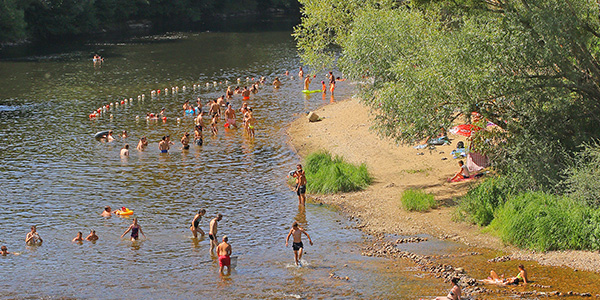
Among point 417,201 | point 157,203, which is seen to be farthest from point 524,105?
point 157,203

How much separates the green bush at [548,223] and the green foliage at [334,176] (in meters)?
7.90

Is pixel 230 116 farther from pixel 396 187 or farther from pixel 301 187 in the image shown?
pixel 396 187

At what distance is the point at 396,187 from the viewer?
2841 centimetres

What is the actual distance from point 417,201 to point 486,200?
9.56 feet

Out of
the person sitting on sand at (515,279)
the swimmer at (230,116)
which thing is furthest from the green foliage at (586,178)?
the swimmer at (230,116)

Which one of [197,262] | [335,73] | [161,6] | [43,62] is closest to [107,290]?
[197,262]

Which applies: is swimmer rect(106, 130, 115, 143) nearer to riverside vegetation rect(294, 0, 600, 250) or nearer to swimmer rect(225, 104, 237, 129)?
swimmer rect(225, 104, 237, 129)

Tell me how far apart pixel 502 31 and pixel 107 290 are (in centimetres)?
1454

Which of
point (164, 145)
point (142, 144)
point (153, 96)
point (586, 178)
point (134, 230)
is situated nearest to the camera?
point (586, 178)

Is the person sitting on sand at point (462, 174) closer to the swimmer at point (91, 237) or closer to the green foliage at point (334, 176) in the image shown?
the green foliage at point (334, 176)

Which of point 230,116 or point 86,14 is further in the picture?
point 86,14

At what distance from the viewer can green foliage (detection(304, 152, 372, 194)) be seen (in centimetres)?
2880

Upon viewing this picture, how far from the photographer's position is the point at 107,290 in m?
20.1

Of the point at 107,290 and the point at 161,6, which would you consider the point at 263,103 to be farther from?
the point at 161,6
